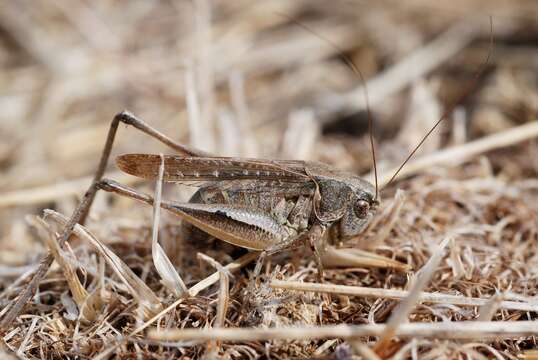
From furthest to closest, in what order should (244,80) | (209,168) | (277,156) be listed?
1. (244,80)
2. (277,156)
3. (209,168)

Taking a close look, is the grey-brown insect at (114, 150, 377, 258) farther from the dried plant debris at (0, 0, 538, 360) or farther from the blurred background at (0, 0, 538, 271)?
the blurred background at (0, 0, 538, 271)

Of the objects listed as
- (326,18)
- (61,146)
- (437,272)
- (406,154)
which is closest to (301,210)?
(437,272)

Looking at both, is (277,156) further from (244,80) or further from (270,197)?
(244,80)

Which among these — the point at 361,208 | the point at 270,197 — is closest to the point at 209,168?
the point at 270,197

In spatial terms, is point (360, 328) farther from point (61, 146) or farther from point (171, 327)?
point (61, 146)

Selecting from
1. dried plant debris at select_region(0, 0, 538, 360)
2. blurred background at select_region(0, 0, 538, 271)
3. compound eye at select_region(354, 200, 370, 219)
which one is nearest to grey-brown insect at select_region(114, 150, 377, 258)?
compound eye at select_region(354, 200, 370, 219)

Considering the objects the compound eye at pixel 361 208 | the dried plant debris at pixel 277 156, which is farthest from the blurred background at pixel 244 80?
the compound eye at pixel 361 208
